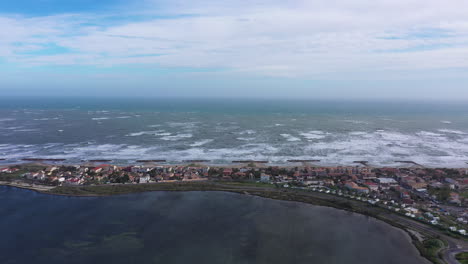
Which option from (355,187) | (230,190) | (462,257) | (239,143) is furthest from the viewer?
(239,143)

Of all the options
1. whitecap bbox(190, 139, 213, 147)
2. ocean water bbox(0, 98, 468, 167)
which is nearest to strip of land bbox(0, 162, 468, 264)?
ocean water bbox(0, 98, 468, 167)

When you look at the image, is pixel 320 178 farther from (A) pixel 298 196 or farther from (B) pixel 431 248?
(B) pixel 431 248

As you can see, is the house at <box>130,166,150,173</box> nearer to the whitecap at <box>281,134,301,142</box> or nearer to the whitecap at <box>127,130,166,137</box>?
the whitecap at <box>127,130,166,137</box>

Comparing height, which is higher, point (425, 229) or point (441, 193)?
point (441, 193)

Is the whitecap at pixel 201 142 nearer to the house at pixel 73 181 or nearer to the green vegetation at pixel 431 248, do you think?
the house at pixel 73 181

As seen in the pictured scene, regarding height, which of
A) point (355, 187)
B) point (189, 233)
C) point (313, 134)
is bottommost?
point (189, 233)

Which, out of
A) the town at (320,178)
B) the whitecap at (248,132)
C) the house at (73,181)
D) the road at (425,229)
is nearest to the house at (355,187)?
the town at (320,178)

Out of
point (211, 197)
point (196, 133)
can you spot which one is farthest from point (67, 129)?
point (211, 197)

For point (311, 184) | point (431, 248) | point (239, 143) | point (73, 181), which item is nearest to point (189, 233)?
point (311, 184)
